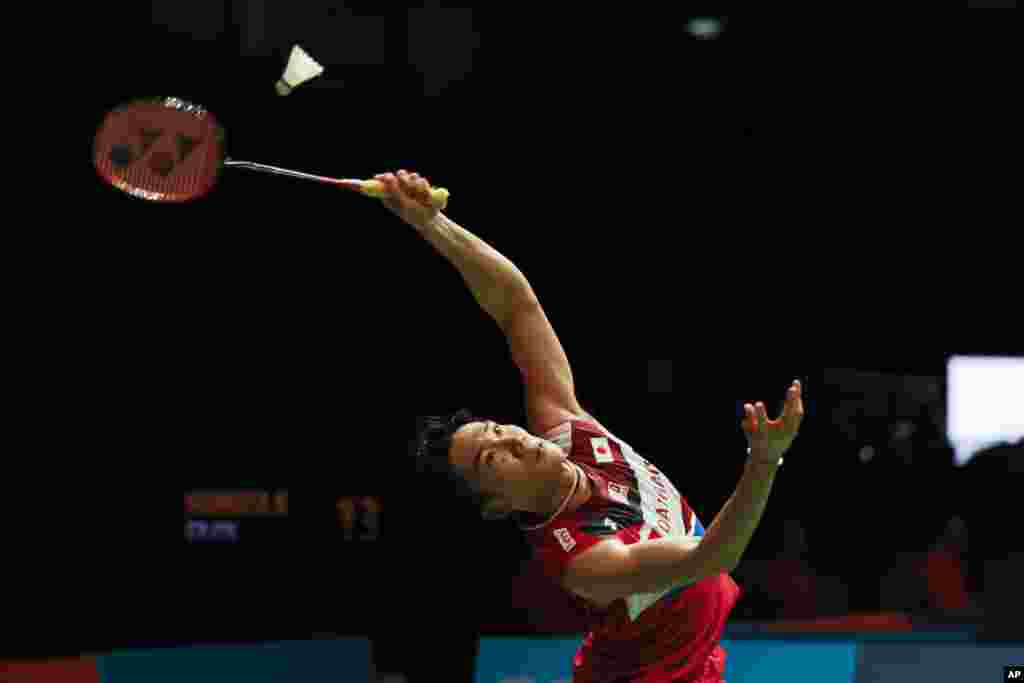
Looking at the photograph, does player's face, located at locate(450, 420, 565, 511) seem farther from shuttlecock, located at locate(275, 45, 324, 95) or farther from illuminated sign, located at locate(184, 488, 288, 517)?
illuminated sign, located at locate(184, 488, 288, 517)

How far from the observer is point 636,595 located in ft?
9.45

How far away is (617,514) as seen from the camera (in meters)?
2.96

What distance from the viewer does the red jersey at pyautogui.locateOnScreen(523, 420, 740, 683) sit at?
290 centimetres

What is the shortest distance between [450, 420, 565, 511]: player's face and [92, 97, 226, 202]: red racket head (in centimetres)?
121

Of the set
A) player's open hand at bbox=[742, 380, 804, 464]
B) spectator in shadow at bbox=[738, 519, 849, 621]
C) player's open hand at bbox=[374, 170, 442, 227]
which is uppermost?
player's open hand at bbox=[374, 170, 442, 227]

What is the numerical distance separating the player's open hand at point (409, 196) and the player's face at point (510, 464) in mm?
585

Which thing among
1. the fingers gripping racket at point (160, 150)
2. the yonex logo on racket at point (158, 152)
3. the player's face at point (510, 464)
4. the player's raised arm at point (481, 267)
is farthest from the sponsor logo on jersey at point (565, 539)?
the yonex logo on racket at point (158, 152)

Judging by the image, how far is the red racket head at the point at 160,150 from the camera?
3604 mm

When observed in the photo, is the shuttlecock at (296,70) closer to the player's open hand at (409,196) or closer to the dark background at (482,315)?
the player's open hand at (409,196)

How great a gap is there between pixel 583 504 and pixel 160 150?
1629 mm

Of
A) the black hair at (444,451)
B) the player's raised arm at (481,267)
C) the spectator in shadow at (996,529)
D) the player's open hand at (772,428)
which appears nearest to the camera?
the player's open hand at (772,428)

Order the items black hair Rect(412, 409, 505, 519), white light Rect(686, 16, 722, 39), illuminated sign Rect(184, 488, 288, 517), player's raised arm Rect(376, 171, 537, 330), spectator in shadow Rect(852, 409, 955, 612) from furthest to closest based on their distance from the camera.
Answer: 1. illuminated sign Rect(184, 488, 288, 517)
2. spectator in shadow Rect(852, 409, 955, 612)
3. white light Rect(686, 16, 722, 39)
4. player's raised arm Rect(376, 171, 537, 330)
5. black hair Rect(412, 409, 505, 519)

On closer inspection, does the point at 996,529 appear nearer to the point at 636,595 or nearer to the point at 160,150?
the point at 636,595

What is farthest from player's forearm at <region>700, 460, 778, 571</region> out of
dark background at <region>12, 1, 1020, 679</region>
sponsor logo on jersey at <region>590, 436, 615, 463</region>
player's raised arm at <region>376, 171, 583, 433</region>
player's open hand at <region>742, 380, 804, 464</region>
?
dark background at <region>12, 1, 1020, 679</region>
